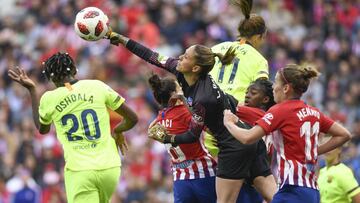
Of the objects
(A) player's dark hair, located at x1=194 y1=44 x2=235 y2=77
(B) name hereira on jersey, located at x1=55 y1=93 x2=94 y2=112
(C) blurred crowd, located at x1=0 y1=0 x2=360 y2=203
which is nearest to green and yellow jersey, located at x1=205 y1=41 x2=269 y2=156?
(A) player's dark hair, located at x1=194 y1=44 x2=235 y2=77

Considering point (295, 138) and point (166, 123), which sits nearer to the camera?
point (295, 138)

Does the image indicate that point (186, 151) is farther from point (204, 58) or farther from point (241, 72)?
point (204, 58)

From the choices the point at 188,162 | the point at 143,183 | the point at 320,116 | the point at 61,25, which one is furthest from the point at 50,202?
the point at 320,116

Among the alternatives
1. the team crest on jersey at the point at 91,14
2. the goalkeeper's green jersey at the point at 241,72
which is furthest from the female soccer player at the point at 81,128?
the goalkeeper's green jersey at the point at 241,72

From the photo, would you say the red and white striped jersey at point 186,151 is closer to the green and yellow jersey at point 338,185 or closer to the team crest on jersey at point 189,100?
the team crest on jersey at point 189,100

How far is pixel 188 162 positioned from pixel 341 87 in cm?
1112

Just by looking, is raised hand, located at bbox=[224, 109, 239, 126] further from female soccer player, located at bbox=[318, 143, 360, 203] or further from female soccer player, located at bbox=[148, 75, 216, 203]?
female soccer player, located at bbox=[318, 143, 360, 203]

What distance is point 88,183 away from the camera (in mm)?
12258

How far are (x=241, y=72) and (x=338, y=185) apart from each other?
1774 mm

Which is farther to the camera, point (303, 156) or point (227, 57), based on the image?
point (227, 57)

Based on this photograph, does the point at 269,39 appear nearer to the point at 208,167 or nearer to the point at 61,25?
the point at 61,25

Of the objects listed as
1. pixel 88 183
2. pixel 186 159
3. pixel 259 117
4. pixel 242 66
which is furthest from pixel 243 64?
pixel 88 183

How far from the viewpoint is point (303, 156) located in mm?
11250

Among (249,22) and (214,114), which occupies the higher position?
(249,22)
